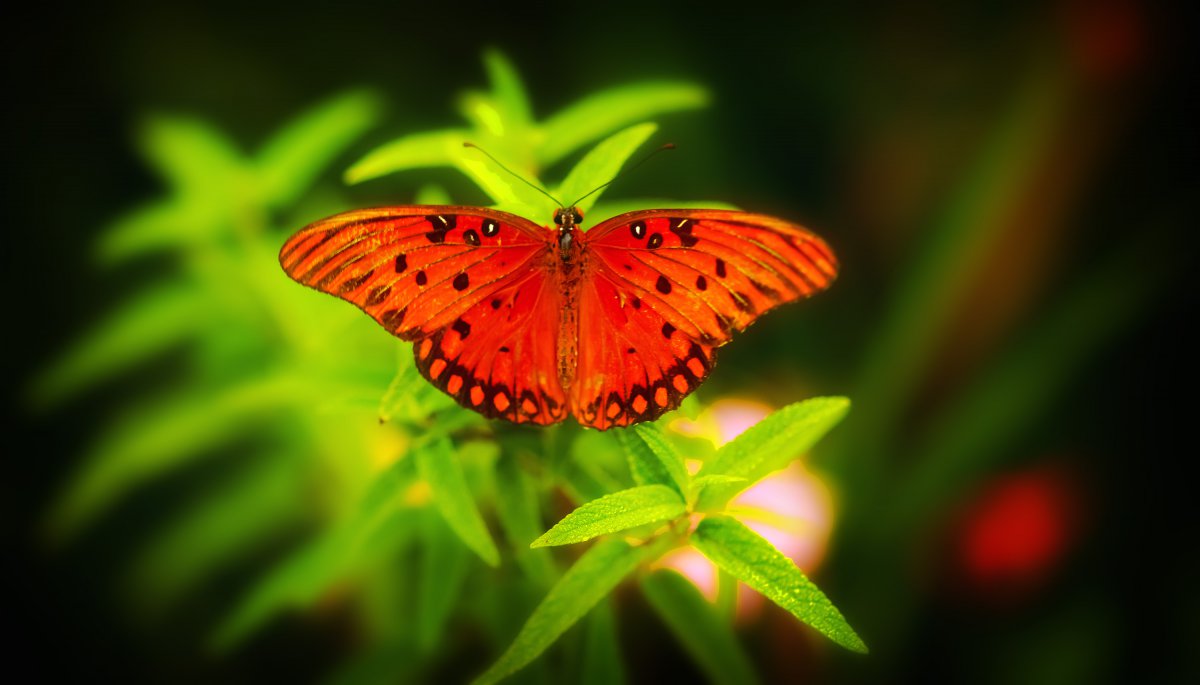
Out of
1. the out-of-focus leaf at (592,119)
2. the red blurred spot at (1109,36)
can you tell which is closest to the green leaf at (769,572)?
the out-of-focus leaf at (592,119)

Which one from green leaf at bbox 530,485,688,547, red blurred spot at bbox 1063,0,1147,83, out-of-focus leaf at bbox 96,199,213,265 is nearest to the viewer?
green leaf at bbox 530,485,688,547

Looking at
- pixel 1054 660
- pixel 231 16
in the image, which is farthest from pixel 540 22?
pixel 1054 660

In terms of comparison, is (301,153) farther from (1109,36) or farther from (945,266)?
(1109,36)

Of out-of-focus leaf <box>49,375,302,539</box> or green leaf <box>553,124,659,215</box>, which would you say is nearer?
green leaf <box>553,124,659,215</box>

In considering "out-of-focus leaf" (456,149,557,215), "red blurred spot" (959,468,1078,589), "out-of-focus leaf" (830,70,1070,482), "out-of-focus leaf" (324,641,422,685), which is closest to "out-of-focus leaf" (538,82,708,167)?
"out-of-focus leaf" (456,149,557,215)

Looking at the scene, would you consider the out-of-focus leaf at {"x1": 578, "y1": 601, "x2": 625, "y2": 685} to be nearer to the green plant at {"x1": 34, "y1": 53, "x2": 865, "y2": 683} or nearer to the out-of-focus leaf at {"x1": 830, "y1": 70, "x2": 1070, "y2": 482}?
the green plant at {"x1": 34, "y1": 53, "x2": 865, "y2": 683}

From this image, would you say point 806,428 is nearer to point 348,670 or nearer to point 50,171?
point 348,670
